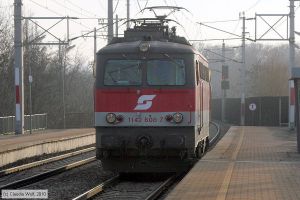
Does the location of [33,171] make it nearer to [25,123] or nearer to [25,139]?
[25,139]

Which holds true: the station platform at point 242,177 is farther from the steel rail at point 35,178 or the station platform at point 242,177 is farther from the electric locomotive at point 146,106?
the steel rail at point 35,178

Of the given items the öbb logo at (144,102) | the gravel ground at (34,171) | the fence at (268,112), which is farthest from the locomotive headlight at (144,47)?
the fence at (268,112)

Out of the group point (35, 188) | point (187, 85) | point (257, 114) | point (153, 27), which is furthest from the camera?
point (257, 114)

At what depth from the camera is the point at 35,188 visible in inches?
524

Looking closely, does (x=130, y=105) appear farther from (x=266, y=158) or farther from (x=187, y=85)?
(x=266, y=158)

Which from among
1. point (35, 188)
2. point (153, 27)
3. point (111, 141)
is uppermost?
point (153, 27)

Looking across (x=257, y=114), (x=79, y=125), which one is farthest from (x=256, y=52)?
(x=79, y=125)

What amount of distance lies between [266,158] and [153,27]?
195 inches

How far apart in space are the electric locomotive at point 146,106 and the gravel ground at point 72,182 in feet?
2.47

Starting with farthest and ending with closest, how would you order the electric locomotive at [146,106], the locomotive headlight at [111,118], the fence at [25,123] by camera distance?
the fence at [25,123], the locomotive headlight at [111,118], the electric locomotive at [146,106]

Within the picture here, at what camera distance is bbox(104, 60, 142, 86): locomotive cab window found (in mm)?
14328

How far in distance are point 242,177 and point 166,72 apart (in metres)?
3.12

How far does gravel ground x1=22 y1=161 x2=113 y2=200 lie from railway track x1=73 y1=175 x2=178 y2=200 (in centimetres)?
41

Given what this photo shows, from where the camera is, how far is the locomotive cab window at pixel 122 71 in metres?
14.3
